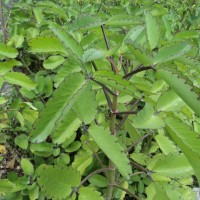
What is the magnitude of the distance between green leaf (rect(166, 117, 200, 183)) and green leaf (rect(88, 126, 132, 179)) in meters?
0.12

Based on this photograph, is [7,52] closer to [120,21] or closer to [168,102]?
[120,21]

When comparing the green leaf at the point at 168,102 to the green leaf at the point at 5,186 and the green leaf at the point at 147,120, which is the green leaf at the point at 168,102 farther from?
the green leaf at the point at 5,186

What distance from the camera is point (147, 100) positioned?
826 mm

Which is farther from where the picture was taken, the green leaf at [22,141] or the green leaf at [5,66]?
the green leaf at [22,141]

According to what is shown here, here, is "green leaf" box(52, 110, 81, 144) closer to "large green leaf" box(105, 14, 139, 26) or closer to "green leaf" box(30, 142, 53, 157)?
"large green leaf" box(105, 14, 139, 26)

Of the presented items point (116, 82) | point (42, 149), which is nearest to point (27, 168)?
point (42, 149)

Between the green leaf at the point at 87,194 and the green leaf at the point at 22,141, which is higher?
the green leaf at the point at 87,194

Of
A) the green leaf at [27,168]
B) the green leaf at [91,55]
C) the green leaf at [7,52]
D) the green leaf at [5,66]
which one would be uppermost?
the green leaf at [91,55]

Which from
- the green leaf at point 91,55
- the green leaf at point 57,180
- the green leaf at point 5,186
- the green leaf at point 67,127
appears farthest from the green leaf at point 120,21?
the green leaf at point 5,186

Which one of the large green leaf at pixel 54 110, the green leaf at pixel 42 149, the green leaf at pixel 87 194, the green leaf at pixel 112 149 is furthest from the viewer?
the green leaf at pixel 42 149

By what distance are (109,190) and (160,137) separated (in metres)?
0.25

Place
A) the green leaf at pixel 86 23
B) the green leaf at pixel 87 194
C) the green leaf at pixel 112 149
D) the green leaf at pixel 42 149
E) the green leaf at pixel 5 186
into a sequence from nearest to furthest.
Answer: the green leaf at pixel 112 149, the green leaf at pixel 86 23, the green leaf at pixel 87 194, the green leaf at pixel 5 186, the green leaf at pixel 42 149

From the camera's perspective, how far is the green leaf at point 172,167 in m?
1.06

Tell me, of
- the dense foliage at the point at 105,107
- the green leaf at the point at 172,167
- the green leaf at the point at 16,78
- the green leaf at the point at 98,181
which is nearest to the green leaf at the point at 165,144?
the dense foliage at the point at 105,107
